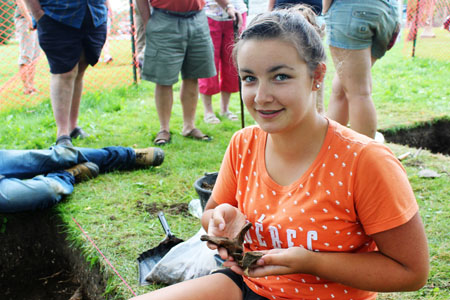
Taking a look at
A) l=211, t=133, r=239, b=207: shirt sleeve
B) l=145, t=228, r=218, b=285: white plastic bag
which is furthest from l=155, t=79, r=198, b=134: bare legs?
l=211, t=133, r=239, b=207: shirt sleeve

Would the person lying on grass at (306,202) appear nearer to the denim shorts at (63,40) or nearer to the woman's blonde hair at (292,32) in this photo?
the woman's blonde hair at (292,32)

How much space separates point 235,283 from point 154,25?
323 cm

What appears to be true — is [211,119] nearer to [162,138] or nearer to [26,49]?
[162,138]

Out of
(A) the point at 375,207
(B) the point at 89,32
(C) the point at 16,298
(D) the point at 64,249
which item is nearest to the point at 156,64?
(B) the point at 89,32

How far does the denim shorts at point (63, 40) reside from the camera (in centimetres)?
384

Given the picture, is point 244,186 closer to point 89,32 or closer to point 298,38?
point 298,38

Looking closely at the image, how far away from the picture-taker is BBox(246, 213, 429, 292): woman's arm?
1.24m

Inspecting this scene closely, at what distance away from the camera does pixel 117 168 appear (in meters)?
3.76

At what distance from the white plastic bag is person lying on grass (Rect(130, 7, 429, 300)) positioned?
1.94 feet

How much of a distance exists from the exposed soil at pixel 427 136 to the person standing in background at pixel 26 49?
513 cm

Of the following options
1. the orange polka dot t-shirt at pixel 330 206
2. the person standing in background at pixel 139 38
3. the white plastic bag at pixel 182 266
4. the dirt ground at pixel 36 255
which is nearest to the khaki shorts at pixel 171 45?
the dirt ground at pixel 36 255

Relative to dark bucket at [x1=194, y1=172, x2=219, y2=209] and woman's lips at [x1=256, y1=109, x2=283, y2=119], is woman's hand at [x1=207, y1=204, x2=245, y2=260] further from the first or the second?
dark bucket at [x1=194, y1=172, x2=219, y2=209]

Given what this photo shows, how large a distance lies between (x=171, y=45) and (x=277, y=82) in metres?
3.07

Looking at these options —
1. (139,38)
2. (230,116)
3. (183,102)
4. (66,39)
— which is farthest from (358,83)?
(139,38)
